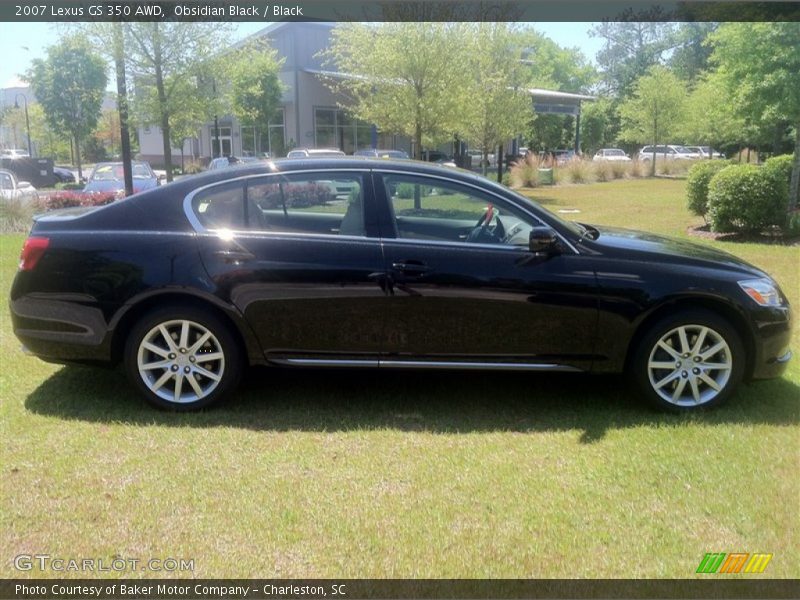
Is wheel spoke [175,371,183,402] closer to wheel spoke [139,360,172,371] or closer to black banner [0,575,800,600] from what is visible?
wheel spoke [139,360,172,371]

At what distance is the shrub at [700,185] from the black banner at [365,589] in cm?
1265

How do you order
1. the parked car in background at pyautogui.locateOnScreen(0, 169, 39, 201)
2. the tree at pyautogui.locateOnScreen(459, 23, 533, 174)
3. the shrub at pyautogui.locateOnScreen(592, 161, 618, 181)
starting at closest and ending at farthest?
the parked car in background at pyautogui.locateOnScreen(0, 169, 39, 201) → the tree at pyautogui.locateOnScreen(459, 23, 533, 174) → the shrub at pyautogui.locateOnScreen(592, 161, 618, 181)

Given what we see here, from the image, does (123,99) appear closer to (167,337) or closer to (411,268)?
(167,337)

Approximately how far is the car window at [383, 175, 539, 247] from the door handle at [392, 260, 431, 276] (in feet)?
0.73

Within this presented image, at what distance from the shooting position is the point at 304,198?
190 inches

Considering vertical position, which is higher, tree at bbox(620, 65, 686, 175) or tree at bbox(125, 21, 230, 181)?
tree at bbox(620, 65, 686, 175)

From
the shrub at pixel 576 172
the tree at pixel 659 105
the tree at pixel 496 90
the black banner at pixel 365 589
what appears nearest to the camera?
the black banner at pixel 365 589

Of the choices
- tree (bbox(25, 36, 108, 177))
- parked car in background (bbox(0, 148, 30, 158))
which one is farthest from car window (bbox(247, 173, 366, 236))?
tree (bbox(25, 36, 108, 177))

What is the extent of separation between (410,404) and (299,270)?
1187mm

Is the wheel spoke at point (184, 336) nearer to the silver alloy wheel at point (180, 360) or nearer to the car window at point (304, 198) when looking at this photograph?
the silver alloy wheel at point (180, 360)

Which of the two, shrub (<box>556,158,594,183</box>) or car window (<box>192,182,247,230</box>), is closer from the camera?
car window (<box>192,182,247,230</box>)

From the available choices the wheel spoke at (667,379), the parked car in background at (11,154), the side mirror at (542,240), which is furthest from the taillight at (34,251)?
the parked car in background at (11,154)

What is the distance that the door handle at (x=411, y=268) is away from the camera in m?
4.47

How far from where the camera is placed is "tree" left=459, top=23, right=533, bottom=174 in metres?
26.0
